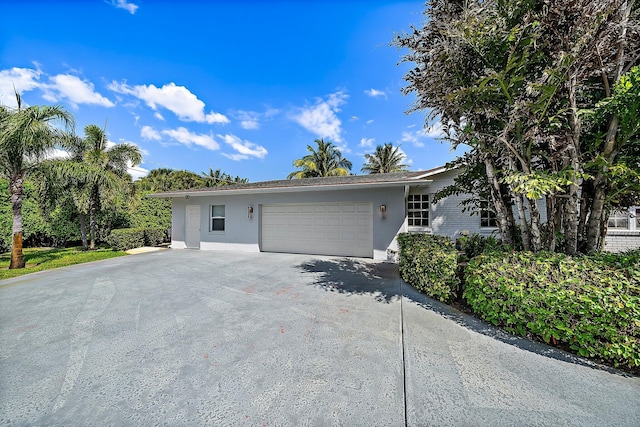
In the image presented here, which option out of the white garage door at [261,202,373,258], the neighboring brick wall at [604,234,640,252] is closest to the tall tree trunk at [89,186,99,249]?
the white garage door at [261,202,373,258]

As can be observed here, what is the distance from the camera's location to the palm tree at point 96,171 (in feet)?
35.3

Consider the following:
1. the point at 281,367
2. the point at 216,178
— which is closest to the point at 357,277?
the point at 281,367

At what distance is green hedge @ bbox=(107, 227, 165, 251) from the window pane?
13.6 ft

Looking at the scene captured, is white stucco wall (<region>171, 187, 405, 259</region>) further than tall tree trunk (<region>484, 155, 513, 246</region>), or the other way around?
white stucco wall (<region>171, 187, 405, 259</region>)

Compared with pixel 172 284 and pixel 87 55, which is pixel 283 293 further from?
pixel 87 55

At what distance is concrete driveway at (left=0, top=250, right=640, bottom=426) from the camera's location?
76.0 inches

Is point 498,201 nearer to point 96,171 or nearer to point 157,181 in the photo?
point 96,171

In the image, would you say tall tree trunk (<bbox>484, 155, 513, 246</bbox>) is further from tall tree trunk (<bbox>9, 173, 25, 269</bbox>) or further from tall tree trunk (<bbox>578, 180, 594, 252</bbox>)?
tall tree trunk (<bbox>9, 173, 25, 269</bbox>)

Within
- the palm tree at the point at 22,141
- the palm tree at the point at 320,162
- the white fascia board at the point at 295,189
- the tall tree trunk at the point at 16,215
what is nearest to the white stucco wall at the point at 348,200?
the white fascia board at the point at 295,189

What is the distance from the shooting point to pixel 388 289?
513 centimetres

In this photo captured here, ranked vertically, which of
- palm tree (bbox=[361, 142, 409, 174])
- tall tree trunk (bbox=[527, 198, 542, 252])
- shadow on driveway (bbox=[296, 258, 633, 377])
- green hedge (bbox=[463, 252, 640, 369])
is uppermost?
palm tree (bbox=[361, 142, 409, 174])

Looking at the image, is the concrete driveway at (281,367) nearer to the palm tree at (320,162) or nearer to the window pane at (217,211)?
the window pane at (217,211)

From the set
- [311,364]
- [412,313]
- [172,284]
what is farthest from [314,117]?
[311,364]

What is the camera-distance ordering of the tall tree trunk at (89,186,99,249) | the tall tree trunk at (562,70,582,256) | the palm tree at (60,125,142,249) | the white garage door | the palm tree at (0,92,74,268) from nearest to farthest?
1. the tall tree trunk at (562,70,582,256)
2. the palm tree at (0,92,74,268)
3. the white garage door
4. the palm tree at (60,125,142,249)
5. the tall tree trunk at (89,186,99,249)
